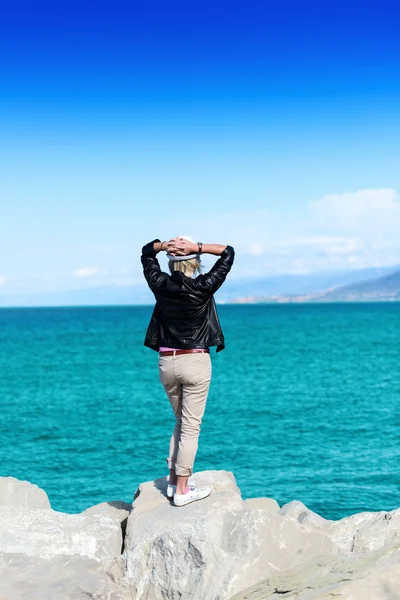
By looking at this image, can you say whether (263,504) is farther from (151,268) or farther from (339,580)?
(339,580)


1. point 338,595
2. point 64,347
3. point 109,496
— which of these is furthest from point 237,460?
point 64,347

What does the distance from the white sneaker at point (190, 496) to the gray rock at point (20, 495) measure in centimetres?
330

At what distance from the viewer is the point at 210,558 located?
7.22m

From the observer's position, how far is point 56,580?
7.25m

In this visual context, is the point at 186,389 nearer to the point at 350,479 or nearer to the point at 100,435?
the point at 350,479

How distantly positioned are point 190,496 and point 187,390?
1.34 metres

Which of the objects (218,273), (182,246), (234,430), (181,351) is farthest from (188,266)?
(234,430)

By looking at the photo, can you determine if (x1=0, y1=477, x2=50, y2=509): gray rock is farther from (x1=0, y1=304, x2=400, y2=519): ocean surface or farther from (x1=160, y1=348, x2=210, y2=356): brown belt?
(x1=0, y1=304, x2=400, y2=519): ocean surface

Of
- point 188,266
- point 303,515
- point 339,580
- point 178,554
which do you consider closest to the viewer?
point 339,580

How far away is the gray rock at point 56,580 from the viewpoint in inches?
274

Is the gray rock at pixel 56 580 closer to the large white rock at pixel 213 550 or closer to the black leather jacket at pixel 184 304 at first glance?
the large white rock at pixel 213 550

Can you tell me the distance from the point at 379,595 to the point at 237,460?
1666 cm

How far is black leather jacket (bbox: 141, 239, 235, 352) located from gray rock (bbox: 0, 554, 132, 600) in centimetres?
264

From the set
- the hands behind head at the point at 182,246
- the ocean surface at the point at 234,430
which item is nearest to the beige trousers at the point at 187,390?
the hands behind head at the point at 182,246
